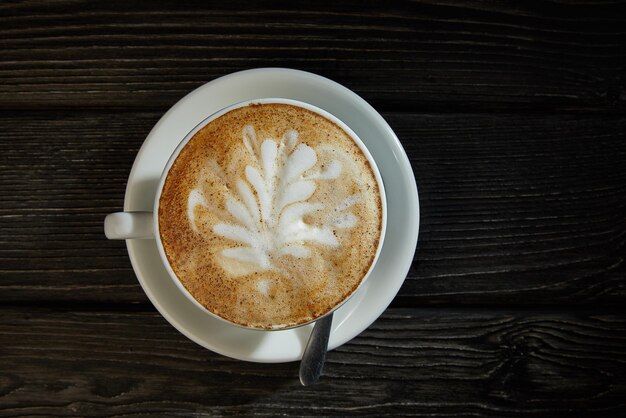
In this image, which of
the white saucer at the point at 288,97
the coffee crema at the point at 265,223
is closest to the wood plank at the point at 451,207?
the white saucer at the point at 288,97

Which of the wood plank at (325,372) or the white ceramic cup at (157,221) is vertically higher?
the white ceramic cup at (157,221)

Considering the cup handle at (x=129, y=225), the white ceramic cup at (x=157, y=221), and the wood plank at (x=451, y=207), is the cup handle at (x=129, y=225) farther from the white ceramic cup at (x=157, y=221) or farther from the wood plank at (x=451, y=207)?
the wood plank at (x=451, y=207)

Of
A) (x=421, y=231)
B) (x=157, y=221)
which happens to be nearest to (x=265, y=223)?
(x=157, y=221)


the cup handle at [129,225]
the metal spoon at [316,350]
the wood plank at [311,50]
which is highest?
the wood plank at [311,50]

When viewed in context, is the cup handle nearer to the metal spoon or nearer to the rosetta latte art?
the rosetta latte art

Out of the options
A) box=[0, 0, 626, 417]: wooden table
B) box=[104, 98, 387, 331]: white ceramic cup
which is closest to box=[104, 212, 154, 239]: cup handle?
box=[104, 98, 387, 331]: white ceramic cup

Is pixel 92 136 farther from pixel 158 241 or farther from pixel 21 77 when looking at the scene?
pixel 158 241

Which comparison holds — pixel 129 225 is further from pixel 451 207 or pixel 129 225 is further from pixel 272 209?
pixel 451 207
